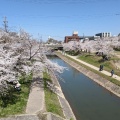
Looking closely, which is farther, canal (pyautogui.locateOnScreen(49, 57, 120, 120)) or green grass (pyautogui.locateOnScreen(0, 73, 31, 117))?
canal (pyautogui.locateOnScreen(49, 57, 120, 120))

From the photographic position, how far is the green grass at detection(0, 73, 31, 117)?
612 inches

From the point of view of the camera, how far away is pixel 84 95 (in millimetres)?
26031

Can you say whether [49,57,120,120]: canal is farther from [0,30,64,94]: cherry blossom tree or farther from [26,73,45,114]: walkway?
[0,30,64,94]: cherry blossom tree

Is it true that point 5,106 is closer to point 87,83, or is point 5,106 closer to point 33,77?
point 33,77

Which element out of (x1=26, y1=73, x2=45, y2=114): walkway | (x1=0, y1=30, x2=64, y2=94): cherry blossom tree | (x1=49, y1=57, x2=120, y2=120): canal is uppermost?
(x1=0, y1=30, x2=64, y2=94): cherry blossom tree

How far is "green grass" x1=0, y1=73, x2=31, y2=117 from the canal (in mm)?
4200

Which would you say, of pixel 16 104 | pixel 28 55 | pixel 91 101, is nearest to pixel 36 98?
pixel 16 104

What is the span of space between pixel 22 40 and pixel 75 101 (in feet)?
26.6

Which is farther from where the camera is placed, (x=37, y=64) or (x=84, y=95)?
(x=84, y=95)

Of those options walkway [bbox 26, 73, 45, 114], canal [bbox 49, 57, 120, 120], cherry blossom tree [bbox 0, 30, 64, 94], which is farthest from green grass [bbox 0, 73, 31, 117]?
canal [bbox 49, 57, 120, 120]

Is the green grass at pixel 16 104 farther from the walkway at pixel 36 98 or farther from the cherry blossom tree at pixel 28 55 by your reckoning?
the cherry blossom tree at pixel 28 55

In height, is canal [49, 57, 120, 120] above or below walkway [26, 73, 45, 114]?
below

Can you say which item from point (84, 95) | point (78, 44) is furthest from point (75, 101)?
point (78, 44)

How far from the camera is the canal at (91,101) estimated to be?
19.4m
